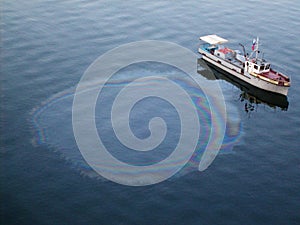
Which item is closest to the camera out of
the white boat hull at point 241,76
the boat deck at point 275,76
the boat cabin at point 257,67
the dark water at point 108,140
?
the dark water at point 108,140

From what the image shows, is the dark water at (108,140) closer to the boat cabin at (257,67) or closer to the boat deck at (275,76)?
the boat deck at (275,76)

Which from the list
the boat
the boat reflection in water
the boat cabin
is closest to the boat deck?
the boat

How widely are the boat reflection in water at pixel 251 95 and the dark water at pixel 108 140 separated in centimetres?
212

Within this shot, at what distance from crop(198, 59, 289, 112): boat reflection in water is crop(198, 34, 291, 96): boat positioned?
124cm

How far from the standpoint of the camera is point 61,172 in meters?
103

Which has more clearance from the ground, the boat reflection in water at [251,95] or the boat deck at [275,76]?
the boat deck at [275,76]

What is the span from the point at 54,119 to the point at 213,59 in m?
65.1

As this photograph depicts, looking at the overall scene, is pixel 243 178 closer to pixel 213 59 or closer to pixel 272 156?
pixel 272 156

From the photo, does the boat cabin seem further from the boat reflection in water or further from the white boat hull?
the boat reflection in water

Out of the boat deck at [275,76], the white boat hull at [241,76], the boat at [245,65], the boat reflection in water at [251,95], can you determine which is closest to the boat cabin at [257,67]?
the boat at [245,65]

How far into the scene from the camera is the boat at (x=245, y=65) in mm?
139875

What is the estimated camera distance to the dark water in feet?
304

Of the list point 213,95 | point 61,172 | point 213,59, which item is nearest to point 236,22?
point 213,59

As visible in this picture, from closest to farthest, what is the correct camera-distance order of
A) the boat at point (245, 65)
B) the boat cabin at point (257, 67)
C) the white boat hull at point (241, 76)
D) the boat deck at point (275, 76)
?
the white boat hull at point (241, 76), the boat deck at point (275, 76), the boat at point (245, 65), the boat cabin at point (257, 67)
